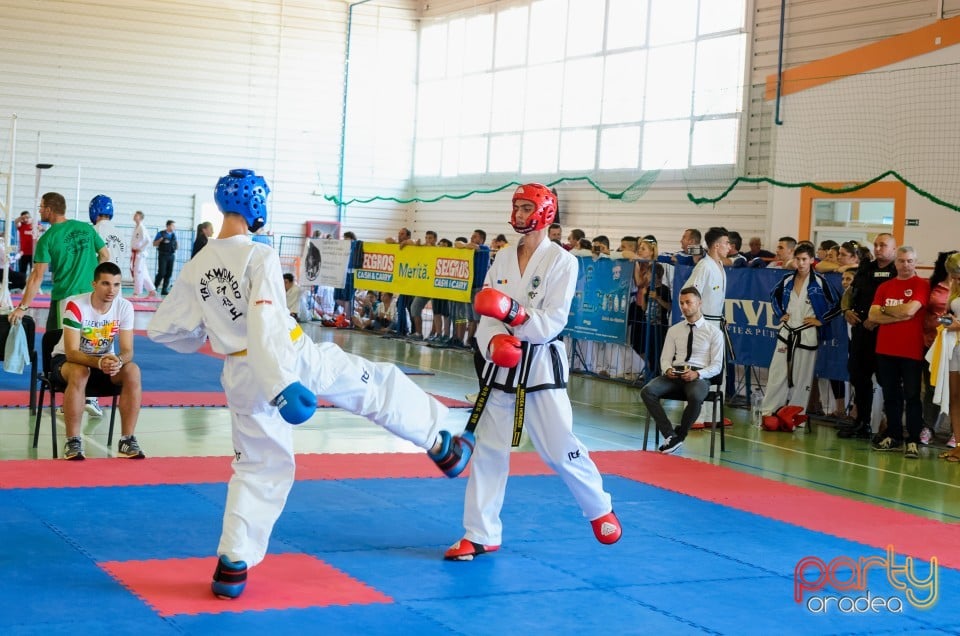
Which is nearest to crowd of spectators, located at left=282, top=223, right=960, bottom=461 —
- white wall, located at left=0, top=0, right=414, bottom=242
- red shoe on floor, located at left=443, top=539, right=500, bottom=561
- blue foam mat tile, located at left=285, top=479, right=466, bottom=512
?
blue foam mat tile, located at left=285, top=479, right=466, bottom=512

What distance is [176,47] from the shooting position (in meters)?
22.3

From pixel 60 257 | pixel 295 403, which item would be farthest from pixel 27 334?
pixel 295 403

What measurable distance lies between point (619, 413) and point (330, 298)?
10.1 metres

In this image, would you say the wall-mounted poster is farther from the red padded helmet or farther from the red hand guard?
the red hand guard

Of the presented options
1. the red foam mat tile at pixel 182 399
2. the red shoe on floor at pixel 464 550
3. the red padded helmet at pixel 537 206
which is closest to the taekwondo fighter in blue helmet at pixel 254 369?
the red shoe on floor at pixel 464 550

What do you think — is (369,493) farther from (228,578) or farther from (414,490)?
(228,578)

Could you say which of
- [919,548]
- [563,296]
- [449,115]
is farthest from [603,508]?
[449,115]

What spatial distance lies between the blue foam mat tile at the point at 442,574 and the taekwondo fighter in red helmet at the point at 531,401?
4.6 inches

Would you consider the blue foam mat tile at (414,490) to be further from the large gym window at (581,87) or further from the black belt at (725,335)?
the large gym window at (581,87)

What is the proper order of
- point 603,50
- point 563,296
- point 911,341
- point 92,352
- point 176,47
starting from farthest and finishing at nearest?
point 176,47 → point 603,50 → point 911,341 → point 92,352 → point 563,296

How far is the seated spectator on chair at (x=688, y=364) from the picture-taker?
816 cm

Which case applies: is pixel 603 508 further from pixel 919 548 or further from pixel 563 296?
pixel 919 548

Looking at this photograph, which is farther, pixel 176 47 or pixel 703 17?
pixel 176 47

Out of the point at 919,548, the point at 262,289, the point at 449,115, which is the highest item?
the point at 449,115
